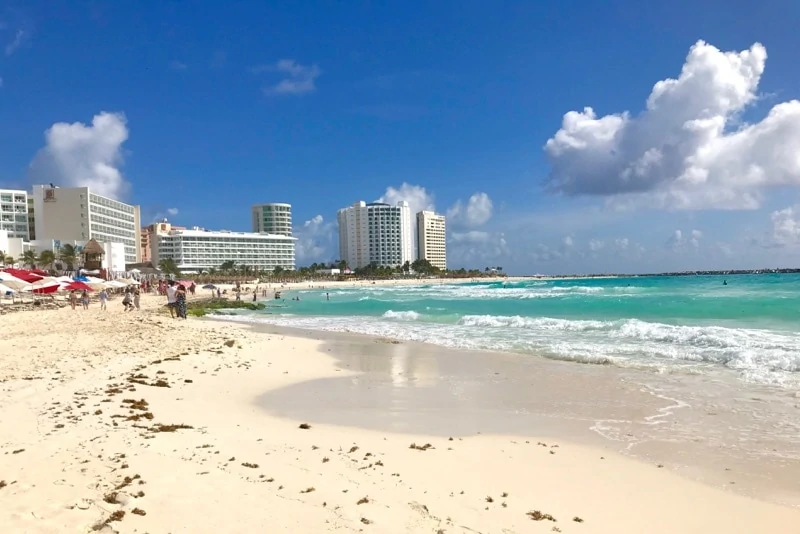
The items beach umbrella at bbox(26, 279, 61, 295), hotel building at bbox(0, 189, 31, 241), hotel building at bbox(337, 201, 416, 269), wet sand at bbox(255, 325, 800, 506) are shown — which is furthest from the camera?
hotel building at bbox(337, 201, 416, 269)

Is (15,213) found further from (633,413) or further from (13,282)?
(633,413)

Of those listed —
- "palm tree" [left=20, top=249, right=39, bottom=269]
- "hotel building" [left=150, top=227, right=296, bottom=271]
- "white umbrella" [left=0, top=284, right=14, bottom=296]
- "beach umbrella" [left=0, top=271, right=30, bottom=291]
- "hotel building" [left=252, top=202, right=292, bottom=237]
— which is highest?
"hotel building" [left=252, top=202, right=292, bottom=237]

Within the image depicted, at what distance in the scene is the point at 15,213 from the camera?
3735 inches

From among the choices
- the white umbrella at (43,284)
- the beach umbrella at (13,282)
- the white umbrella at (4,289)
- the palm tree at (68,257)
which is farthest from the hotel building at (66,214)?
the white umbrella at (4,289)

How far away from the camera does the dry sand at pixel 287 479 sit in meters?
4.36

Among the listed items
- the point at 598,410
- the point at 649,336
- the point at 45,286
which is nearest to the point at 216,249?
the point at 45,286

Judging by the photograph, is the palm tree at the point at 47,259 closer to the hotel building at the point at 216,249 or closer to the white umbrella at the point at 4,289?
the white umbrella at the point at 4,289

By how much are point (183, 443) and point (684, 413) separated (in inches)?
317

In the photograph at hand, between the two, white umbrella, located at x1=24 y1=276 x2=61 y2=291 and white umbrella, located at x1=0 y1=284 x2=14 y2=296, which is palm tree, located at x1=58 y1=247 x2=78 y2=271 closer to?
white umbrella, located at x1=24 y1=276 x2=61 y2=291

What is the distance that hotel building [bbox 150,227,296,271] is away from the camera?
14650 cm

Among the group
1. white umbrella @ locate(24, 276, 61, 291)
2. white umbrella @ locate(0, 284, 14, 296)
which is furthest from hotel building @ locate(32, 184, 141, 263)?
white umbrella @ locate(0, 284, 14, 296)

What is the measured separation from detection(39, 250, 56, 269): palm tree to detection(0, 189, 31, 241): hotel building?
19.6m

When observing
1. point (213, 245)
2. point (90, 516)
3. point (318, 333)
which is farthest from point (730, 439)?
point (213, 245)

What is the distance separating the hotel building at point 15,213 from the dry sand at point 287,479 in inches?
4249
